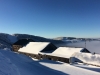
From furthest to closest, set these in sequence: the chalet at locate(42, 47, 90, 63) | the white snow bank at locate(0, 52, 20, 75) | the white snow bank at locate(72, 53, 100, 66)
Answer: the chalet at locate(42, 47, 90, 63) < the white snow bank at locate(72, 53, 100, 66) < the white snow bank at locate(0, 52, 20, 75)

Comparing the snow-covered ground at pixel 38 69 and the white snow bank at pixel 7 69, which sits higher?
the white snow bank at pixel 7 69

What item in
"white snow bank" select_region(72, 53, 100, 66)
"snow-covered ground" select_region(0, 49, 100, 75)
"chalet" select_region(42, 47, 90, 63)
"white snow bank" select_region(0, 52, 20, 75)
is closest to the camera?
"white snow bank" select_region(0, 52, 20, 75)

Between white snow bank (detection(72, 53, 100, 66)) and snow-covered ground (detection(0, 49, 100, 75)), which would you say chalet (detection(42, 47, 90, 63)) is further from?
snow-covered ground (detection(0, 49, 100, 75))

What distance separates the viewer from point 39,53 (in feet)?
115

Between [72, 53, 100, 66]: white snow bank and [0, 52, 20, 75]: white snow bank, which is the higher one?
[0, 52, 20, 75]: white snow bank

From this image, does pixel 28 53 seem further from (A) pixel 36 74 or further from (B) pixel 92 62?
(A) pixel 36 74

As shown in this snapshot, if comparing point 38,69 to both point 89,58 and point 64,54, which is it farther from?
point 64,54

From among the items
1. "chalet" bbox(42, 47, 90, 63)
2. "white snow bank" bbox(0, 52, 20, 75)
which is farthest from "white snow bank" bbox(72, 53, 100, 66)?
"white snow bank" bbox(0, 52, 20, 75)

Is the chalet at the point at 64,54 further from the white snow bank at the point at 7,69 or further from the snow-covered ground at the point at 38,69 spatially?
the white snow bank at the point at 7,69

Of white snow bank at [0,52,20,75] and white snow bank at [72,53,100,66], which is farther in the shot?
white snow bank at [72,53,100,66]

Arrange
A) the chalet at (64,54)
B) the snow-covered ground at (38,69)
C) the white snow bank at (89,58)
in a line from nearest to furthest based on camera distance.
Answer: the snow-covered ground at (38,69) < the white snow bank at (89,58) < the chalet at (64,54)

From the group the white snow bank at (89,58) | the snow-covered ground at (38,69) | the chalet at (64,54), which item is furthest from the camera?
the chalet at (64,54)

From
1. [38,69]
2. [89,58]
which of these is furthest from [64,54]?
[38,69]

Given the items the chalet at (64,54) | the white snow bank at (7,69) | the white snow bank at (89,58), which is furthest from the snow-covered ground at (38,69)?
the chalet at (64,54)
